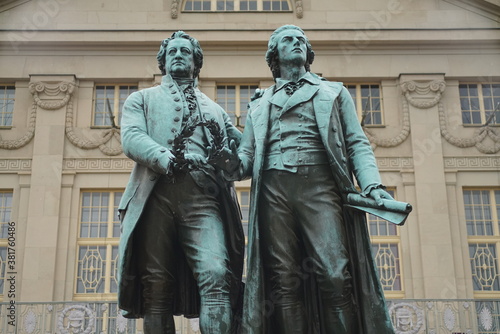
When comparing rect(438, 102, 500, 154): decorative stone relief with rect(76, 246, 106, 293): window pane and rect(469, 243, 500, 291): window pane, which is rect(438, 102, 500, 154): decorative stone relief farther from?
rect(76, 246, 106, 293): window pane

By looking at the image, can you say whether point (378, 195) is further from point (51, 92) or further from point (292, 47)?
point (51, 92)

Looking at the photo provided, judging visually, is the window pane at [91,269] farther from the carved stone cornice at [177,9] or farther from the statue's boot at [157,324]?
the statue's boot at [157,324]

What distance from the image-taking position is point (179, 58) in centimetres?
528

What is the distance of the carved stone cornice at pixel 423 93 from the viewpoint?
23266mm

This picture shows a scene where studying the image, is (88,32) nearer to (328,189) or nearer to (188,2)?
(188,2)

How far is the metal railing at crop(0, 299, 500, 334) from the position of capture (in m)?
18.2

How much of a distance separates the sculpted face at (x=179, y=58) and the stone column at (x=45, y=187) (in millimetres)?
16834

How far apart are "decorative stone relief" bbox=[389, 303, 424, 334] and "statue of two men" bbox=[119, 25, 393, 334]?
46.7ft

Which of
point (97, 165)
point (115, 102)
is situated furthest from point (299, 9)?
point (97, 165)

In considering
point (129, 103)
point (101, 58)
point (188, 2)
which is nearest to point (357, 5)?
point (188, 2)

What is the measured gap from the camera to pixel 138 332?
63.0 ft

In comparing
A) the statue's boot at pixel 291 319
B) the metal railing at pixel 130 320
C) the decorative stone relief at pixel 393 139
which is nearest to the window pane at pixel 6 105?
the metal railing at pixel 130 320

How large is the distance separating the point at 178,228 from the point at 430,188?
1848 centimetres

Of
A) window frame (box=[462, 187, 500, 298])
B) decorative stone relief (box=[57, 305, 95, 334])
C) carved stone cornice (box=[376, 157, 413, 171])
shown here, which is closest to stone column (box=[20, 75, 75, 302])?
decorative stone relief (box=[57, 305, 95, 334])
